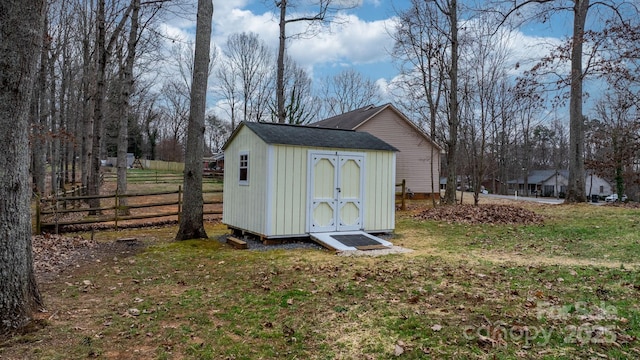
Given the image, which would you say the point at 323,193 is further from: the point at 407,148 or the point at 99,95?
the point at 407,148

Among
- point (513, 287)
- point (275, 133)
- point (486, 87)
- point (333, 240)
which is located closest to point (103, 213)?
point (275, 133)

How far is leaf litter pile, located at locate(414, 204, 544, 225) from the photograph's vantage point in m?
11.6

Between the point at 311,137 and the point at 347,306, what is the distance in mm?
5629

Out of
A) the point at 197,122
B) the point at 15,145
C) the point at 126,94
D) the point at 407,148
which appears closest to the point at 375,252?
the point at 197,122

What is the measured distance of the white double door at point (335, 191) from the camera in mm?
9211

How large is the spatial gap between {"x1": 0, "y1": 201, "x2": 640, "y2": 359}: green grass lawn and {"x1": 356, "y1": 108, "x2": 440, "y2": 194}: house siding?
48.9 feet

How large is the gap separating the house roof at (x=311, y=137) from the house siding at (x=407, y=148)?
1175cm

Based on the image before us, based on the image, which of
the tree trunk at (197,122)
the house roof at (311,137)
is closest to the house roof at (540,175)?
the house roof at (311,137)

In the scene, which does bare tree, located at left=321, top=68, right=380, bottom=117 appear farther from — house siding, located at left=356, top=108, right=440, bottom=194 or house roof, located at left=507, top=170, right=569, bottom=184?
house roof, located at left=507, top=170, right=569, bottom=184

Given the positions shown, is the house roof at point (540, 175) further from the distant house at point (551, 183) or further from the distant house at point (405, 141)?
the distant house at point (405, 141)

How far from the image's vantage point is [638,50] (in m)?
7.10

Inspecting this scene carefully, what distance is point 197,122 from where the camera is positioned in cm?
885

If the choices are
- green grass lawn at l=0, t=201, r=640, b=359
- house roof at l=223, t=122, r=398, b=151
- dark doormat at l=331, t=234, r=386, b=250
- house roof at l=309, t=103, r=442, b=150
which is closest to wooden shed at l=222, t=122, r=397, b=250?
house roof at l=223, t=122, r=398, b=151

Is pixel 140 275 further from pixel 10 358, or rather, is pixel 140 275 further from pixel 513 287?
pixel 513 287
